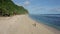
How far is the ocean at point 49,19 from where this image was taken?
1627 mm

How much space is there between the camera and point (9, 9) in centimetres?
170

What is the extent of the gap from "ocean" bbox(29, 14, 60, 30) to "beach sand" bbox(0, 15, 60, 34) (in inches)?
1.9

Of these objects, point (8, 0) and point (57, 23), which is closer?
point (57, 23)

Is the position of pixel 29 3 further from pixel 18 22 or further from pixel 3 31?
pixel 3 31

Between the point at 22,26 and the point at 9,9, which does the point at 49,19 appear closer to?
the point at 22,26

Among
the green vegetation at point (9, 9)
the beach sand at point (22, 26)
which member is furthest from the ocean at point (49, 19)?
the green vegetation at point (9, 9)

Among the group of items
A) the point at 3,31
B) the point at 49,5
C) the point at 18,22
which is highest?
the point at 49,5

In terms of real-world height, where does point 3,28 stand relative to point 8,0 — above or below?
below

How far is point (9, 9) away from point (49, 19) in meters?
0.59

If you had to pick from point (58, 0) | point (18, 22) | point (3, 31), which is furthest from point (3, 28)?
point (58, 0)

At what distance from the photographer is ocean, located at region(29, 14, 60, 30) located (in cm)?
163

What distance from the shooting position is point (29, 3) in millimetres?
1701

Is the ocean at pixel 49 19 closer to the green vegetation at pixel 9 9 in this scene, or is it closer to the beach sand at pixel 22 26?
the beach sand at pixel 22 26

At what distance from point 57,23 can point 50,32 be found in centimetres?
16
